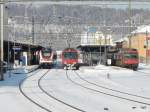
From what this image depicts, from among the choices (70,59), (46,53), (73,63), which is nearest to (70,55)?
(70,59)

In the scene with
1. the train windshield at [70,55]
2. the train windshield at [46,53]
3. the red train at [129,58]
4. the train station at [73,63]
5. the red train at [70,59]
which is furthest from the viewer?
the train windshield at [46,53]

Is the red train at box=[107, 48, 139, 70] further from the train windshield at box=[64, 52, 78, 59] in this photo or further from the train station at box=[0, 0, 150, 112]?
the train windshield at box=[64, 52, 78, 59]

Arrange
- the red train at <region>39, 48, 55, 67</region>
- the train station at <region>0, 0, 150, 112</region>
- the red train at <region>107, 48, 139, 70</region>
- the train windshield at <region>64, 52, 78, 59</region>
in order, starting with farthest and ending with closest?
the red train at <region>39, 48, 55, 67</region> → the train windshield at <region>64, 52, 78, 59</region> → the red train at <region>107, 48, 139, 70</region> → the train station at <region>0, 0, 150, 112</region>

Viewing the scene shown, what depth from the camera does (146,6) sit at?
4622 cm

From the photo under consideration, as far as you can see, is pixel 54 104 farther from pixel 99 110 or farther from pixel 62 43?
pixel 62 43

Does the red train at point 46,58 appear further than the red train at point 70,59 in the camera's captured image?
Yes

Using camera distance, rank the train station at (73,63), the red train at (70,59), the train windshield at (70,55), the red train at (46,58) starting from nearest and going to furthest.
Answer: the train station at (73,63) → the red train at (70,59) → the train windshield at (70,55) → the red train at (46,58)

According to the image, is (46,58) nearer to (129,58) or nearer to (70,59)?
(70,59)

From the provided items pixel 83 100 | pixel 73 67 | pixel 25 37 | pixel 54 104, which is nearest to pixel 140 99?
pixel 83 100

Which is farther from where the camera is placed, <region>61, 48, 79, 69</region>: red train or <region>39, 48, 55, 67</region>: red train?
<region>39, 48, 55, 67</region>: red train

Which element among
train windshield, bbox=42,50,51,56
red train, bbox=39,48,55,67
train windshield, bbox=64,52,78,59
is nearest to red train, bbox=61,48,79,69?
train windshield, bbox=64,52,78,59

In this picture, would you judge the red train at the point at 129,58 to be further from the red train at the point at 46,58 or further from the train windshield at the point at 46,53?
the train windshield at the point at 46,53

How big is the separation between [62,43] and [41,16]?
1240 inches

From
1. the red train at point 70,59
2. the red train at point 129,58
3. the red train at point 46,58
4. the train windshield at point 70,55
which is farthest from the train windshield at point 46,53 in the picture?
the red train at point 129,58
